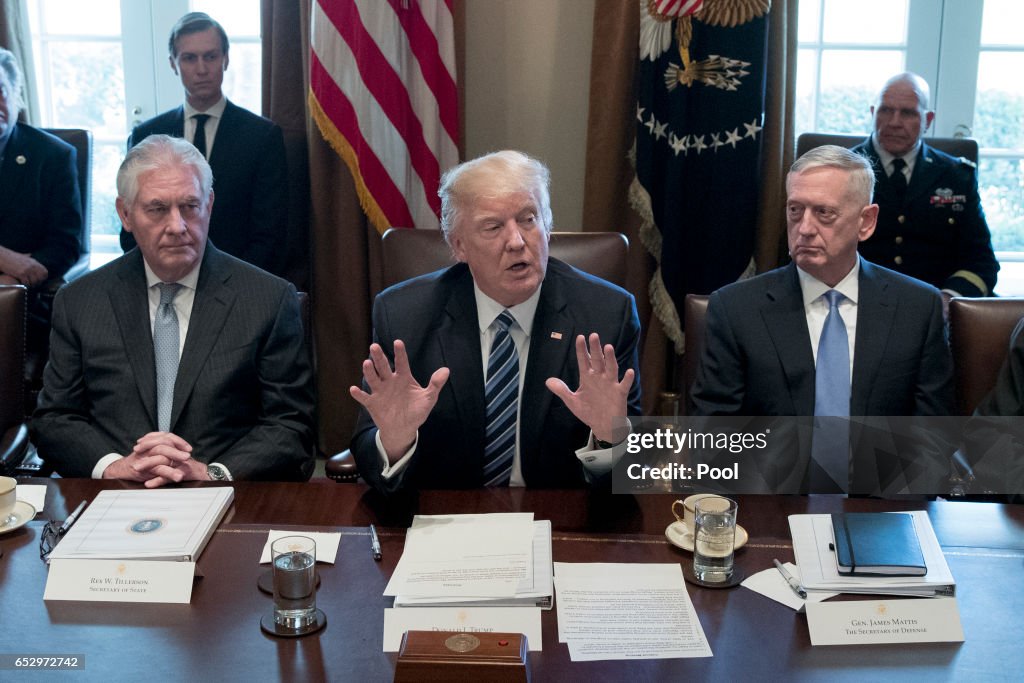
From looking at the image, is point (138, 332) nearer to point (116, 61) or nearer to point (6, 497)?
point (6, 497)

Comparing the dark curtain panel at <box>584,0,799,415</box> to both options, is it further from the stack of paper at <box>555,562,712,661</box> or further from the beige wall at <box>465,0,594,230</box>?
the stack of paper at <box>555,562,712,661</box>

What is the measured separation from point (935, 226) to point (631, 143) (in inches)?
44.1

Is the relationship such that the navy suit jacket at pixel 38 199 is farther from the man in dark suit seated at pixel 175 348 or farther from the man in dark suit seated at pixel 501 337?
the man in dark suit seated at pixel 501 337

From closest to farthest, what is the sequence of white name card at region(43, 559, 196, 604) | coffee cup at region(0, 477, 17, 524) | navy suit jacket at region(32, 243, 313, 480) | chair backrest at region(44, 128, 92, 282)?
white name card at region(43, 559, 196, 604) < coffee cup at region(0, 477, 17, 524) < navy suit jacket at region(32, 243, 313, 480) < chair backrest at region(44, 128, 92, 282)

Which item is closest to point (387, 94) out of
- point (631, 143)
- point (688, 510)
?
point (631, 143)

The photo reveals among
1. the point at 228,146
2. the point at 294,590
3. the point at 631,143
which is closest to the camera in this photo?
the point at 294,590

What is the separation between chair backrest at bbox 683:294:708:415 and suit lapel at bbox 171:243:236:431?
1.09m

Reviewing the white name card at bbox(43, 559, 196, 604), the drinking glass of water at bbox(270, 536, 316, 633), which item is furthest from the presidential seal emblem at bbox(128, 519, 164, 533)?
the drinking glass of water at bbox(270, 536, 316, 633)

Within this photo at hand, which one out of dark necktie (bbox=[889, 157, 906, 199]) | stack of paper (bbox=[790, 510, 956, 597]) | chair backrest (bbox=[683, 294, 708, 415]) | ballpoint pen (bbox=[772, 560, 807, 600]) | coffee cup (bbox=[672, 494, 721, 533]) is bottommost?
ballpoint pen (bbox=[772, 560, 807, 600])

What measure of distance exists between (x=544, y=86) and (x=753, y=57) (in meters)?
0.84

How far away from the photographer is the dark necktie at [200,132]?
3.68m

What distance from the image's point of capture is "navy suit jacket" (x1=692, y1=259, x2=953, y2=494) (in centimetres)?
238

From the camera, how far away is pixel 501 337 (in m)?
2.16

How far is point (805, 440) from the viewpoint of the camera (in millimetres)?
2408
